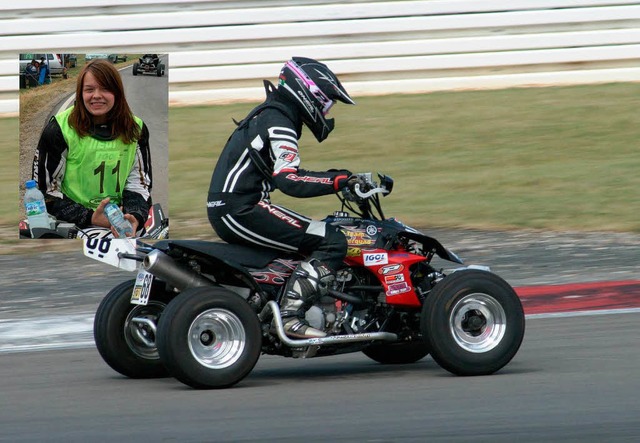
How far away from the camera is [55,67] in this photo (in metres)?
11.2

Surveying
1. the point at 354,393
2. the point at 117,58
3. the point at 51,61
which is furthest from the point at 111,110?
the point at 354,393

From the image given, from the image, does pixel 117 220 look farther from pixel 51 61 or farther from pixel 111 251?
pixel 111 251

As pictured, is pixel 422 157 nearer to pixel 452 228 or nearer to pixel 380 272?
pixel 452 228

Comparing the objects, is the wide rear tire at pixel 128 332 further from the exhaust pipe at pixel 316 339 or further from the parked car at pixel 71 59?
the parked car at pixel 71 59

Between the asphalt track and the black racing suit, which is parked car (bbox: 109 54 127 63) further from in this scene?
the black racing suit

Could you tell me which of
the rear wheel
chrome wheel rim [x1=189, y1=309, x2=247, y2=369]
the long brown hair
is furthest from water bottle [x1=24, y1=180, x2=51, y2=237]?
chrome wheel rim [x1=189, y1=309, x2=247, y2=369]

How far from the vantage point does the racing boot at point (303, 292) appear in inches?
278

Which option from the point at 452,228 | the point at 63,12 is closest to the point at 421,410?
the point at 452,228

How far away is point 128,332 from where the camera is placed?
7.39 m

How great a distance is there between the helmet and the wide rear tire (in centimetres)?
143

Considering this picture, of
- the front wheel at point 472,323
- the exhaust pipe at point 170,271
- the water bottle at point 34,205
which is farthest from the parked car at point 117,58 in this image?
the front wheel at point 472,323

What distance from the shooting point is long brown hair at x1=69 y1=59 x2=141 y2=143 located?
1019 centimetres

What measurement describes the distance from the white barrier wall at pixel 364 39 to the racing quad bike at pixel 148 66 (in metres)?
5.98

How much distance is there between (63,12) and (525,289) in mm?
9868
